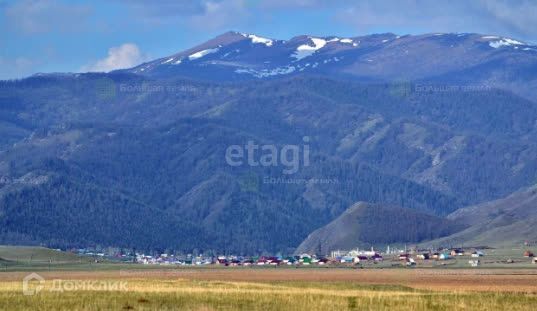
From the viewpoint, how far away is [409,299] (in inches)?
3516

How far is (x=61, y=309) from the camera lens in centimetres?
7756

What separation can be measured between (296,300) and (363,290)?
815 inches

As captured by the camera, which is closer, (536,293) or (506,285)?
(536,293)

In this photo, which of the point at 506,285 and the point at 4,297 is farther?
the point at 506,285

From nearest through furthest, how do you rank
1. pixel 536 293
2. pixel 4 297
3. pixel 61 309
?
1. pixel 61 309
2. pixel 4 297
3. pixel 536 293

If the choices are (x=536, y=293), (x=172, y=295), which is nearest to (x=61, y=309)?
(x=172, y=295)

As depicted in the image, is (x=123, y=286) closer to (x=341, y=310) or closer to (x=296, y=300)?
(x=296, y=300)

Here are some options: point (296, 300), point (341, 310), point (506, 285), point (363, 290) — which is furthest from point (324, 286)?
point (341, 310)

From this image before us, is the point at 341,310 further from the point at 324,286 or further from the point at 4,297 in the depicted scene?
the point at 324,286

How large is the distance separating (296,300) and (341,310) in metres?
7.55

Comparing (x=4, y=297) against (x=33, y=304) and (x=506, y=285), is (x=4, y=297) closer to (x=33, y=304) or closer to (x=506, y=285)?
(x=33, y=304)

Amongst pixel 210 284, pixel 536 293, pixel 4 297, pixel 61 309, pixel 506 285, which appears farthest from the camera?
pixel 506 285

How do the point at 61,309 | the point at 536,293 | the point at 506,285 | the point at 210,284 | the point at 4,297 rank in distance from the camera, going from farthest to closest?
the point at 506,285, the point at 210,284, the point at 536,293, the point at 4,297, the point at 61,309

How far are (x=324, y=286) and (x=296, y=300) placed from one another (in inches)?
1061
